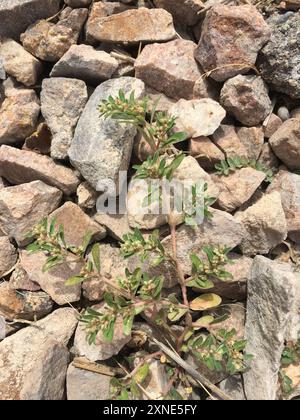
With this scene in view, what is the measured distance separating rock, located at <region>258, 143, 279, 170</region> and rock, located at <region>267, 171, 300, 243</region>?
0.48 ft

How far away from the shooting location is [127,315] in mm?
2377

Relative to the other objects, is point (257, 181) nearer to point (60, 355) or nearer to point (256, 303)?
point (256, 303)

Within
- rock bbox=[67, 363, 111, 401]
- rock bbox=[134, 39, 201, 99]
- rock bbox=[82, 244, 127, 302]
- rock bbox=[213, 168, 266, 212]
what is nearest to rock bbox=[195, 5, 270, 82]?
rock bbox=[134, 39, 201, 99]

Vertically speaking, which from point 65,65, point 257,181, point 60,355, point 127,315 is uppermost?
point 65,65

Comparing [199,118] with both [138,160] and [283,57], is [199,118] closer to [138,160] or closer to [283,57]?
[138,160]

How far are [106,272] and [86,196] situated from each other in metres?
0.55

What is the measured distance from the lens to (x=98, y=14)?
304 cm

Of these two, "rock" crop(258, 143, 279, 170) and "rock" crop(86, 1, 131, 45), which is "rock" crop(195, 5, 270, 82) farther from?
"rock" crop(86, 1, 131, 45)

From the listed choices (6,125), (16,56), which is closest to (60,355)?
(6,125)

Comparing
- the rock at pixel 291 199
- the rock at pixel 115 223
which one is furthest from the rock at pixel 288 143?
the rock at pixel 115 223

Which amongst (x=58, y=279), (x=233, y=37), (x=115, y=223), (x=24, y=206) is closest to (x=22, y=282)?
(x=58, y=279)

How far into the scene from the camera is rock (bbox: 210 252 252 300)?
2.67 metres

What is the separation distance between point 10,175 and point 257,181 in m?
1.79

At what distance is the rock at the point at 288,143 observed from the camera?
278 cm
